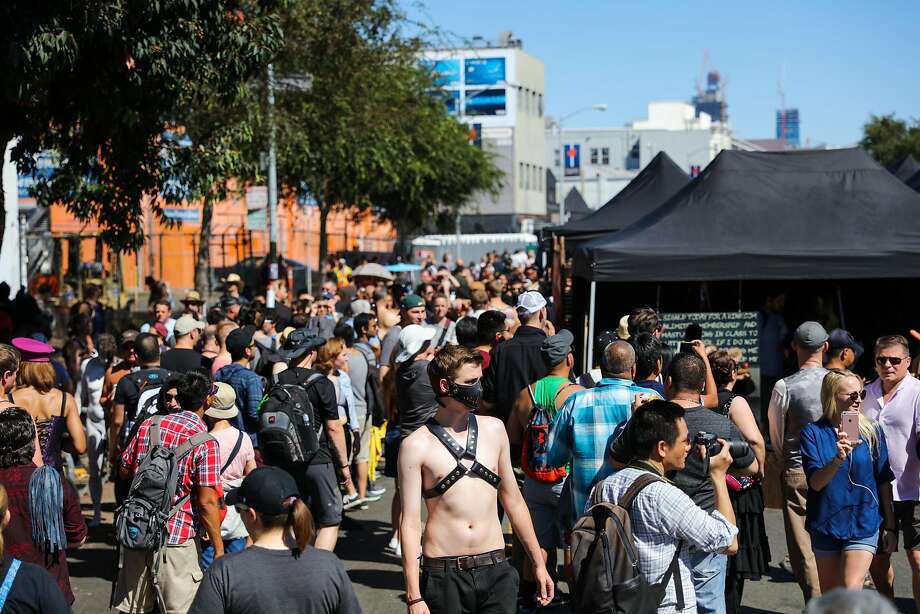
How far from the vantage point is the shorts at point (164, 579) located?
6.38m

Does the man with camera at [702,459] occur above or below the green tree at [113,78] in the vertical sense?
below

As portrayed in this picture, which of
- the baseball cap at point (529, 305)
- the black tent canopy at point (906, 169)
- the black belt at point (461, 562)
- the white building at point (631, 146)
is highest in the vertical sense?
the white building at point (631, 146)

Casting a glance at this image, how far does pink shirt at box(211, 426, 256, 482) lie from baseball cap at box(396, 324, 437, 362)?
1804 mm

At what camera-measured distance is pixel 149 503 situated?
620 centimetres

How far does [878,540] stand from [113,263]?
88.8ft

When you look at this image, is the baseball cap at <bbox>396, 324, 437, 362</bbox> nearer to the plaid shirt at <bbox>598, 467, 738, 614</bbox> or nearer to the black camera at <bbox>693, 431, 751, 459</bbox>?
the black camera at <bbox>693, 431, 751, 459</bbox>

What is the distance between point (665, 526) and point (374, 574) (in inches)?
181

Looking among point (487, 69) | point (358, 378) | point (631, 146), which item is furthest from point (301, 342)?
point (631, 146)

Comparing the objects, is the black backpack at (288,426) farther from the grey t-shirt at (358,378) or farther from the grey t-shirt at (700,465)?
the grey t-shirt at (358,378)

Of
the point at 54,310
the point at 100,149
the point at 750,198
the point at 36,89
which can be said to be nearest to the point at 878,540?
the point at 750,198

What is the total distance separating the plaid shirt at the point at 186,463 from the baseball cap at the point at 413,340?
7.61 ft

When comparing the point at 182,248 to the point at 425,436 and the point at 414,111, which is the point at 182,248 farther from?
the point at 425,436

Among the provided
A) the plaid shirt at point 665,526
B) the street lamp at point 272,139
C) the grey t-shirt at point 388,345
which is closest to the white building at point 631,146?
the street lamp at point 272,139

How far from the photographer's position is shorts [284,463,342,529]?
307 inches
